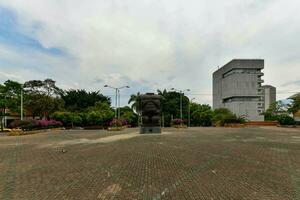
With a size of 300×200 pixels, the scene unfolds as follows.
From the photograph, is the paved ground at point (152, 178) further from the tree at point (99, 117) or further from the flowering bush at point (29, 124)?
the tree at point (99, 117)

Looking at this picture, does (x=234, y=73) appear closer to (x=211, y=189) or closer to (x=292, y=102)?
(x=292, y=102)

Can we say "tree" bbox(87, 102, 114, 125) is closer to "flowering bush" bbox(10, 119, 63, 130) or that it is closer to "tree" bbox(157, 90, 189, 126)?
"flowering bush" bbox(10, 119, 63, 130)

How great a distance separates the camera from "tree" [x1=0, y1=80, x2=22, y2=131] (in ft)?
129

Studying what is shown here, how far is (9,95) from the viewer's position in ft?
133

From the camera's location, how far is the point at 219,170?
8.55 m

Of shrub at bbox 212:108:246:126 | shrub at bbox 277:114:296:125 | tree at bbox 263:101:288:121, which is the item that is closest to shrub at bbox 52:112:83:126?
shrub at bbox 212:108:246:126

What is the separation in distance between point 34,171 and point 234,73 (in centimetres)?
7457

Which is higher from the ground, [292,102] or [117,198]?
[292,102]

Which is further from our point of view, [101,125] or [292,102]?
[292,102]

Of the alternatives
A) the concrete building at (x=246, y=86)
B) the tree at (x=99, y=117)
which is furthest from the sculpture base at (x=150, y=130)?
the concrete building at (x=246, y=86)

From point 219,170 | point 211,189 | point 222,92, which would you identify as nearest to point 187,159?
point 219,170

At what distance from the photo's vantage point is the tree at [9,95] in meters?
39.4

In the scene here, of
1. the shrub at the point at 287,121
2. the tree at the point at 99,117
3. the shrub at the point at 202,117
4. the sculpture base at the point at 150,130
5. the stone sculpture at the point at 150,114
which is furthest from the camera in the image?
the shrub at the point at 202,117

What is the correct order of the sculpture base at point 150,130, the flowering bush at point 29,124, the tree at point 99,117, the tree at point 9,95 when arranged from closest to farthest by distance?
the sculpture base at point 150,130
the flowering bush at point 29,124
the tree at point 9,95
the tree at point 99,117
